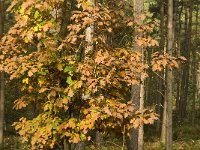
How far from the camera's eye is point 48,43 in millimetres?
5082

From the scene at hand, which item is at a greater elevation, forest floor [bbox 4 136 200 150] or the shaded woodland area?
the shaded woodland area

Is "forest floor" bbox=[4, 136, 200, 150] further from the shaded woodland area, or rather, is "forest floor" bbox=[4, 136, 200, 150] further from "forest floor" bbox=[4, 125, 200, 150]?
the shaded woodland area

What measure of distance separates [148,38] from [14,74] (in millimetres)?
2063

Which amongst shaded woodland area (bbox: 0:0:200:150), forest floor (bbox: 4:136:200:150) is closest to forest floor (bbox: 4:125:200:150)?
forest floor (bbox: 4:136:200:150)

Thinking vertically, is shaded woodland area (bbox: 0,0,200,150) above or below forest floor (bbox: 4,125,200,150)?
above

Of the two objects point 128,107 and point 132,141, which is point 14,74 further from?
point 132,141

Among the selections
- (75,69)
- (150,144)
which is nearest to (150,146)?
(150,144)

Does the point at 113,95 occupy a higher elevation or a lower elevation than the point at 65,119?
higher

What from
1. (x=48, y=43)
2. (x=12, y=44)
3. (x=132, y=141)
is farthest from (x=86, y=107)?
(x=132, y=141)

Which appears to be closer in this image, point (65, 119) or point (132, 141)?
point (65, 119)

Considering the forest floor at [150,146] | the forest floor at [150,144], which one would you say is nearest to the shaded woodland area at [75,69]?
the forest floor at [150,144]

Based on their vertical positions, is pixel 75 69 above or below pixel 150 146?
above

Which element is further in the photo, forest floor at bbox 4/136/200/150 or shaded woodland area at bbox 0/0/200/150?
forest floor at bbox 4/136/200/150

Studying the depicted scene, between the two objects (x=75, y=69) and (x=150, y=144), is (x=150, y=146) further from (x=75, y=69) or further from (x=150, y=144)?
(x=75, y=69)
